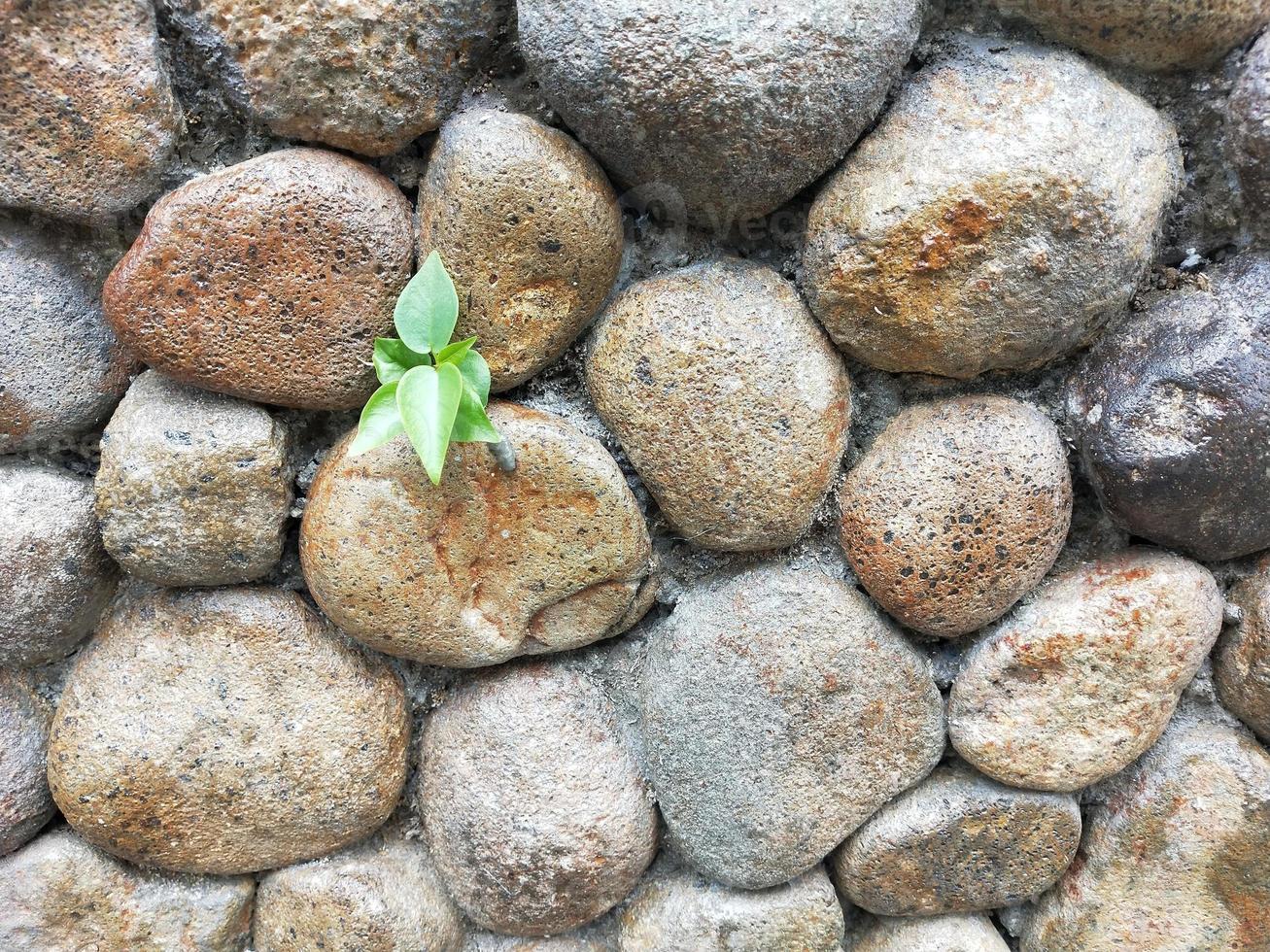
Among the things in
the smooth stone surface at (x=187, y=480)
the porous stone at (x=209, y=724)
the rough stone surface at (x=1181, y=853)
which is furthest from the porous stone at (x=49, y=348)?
the rough stone surface at (x=1181, y=853)

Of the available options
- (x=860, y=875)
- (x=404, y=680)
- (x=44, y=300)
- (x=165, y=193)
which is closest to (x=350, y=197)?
(x=165, y=193)

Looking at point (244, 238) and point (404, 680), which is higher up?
point (244, 238)

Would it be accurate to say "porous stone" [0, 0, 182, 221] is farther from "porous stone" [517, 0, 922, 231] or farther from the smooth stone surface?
"porous stone" [517, 0, 922, 231]

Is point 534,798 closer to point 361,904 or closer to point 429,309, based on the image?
point 361,904

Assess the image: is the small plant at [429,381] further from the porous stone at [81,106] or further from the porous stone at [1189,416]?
the porous stone at [1189,416]

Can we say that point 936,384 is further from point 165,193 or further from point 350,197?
point 165,193

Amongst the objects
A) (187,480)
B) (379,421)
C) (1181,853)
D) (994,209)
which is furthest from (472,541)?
(1181,853)
